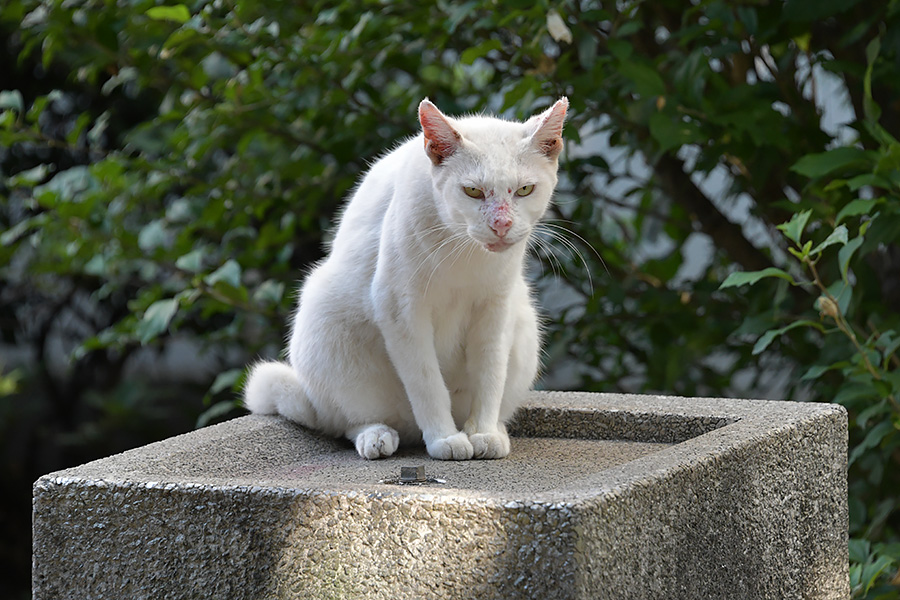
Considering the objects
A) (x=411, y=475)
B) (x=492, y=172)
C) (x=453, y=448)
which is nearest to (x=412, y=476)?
(x=411, y=475)

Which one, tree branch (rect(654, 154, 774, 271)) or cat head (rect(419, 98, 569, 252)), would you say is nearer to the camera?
cat head (rect(419, 98, 569, 252))

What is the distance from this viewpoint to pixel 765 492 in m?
1.17

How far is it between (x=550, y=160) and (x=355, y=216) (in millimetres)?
347

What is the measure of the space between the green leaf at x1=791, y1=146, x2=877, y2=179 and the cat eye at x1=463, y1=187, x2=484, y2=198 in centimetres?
55

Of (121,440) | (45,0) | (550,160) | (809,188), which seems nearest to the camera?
(550,160)

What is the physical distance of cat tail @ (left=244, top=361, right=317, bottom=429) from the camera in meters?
1.51

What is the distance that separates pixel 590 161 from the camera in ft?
6.63

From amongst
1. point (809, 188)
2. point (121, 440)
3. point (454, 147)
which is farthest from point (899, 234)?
point (121, 440)

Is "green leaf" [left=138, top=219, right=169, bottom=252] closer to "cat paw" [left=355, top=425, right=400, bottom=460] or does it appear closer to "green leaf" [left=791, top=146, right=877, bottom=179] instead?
"cat paw" [left=355, top=425, right=400, bottom=460]

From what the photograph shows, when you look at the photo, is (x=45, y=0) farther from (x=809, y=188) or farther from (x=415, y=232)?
(x=809, y=188)

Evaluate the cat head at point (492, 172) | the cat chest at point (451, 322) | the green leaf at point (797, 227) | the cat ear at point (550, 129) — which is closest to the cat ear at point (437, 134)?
the cat head at point (492, 172)

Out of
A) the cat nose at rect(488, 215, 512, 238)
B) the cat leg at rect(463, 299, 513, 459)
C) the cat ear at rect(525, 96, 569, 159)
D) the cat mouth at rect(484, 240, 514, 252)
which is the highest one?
the cat ear at rect(525, 96, 569, 159)

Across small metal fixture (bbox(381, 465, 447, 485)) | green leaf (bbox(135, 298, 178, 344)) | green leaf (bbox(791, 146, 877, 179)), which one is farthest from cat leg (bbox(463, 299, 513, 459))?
green leaf (bbox(135, 298, 178, 344))

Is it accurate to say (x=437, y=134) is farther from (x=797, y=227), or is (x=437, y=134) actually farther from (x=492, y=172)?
(x=797, y=227)
